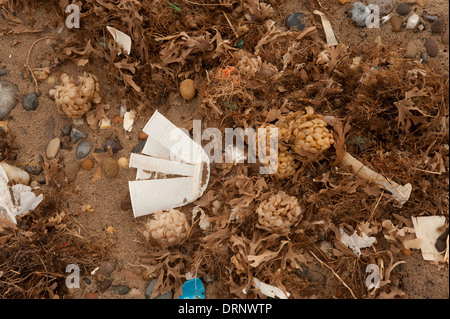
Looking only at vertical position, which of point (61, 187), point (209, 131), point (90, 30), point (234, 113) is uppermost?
point (90, 30)

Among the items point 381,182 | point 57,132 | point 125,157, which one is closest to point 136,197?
point 125,157

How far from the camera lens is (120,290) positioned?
189 centimetres

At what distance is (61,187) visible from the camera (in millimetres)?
2047

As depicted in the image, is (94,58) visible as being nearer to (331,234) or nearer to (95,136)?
(95,136)

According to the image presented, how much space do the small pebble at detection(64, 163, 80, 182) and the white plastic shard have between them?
30 cm

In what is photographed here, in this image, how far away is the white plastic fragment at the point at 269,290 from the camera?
1.77 m

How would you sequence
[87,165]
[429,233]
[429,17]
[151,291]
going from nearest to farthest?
1. [429,233]
2. [151,291]
3. [429,17]
4. [87,165]

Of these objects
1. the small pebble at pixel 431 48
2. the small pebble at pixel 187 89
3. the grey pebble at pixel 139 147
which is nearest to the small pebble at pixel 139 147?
the grey pebble at pixel 139 147

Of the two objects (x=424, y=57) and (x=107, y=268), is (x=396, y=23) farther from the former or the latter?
(x=107, y=268)

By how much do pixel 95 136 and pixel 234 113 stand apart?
76cm

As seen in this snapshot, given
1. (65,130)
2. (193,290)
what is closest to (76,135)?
(65,130)

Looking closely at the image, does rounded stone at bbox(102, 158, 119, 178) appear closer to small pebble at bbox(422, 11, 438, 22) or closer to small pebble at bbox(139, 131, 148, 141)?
small pebble at bbox(139, 131, 148, 141)

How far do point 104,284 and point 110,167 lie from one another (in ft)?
1.85

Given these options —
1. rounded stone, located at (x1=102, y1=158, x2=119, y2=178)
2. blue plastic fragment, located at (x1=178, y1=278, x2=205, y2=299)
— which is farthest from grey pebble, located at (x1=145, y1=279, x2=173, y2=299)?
rounded stone, located at (x1=102, y1=158, x2=119, y2=178)
